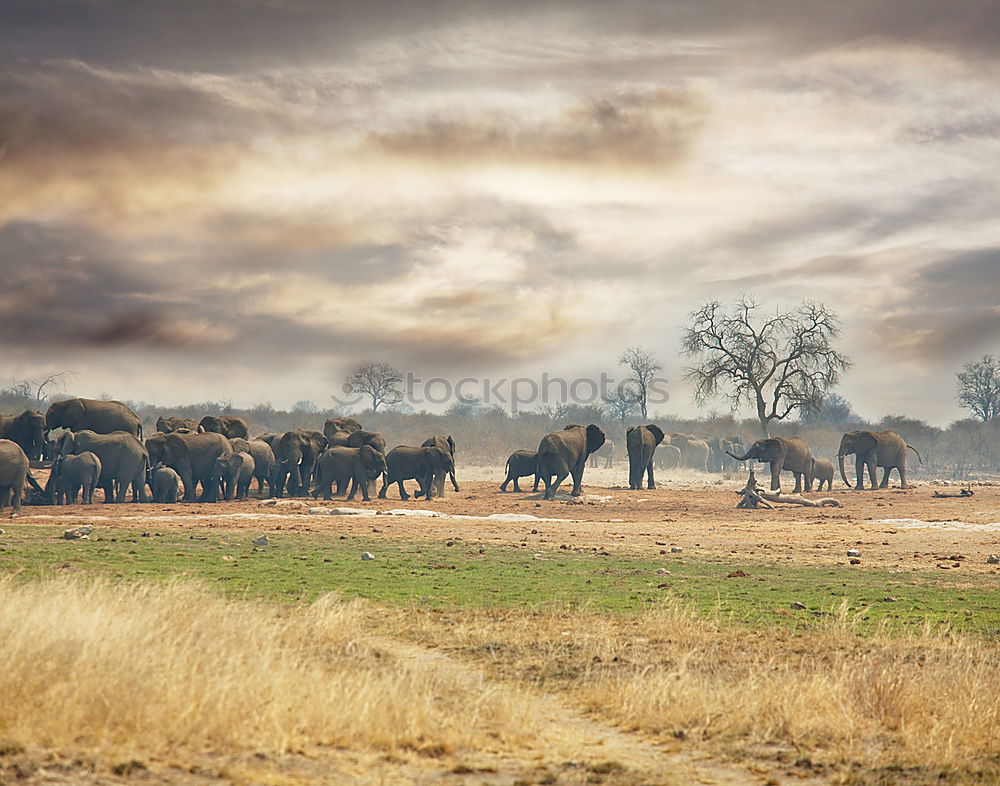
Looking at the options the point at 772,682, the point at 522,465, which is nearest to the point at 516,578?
the point at 772,682

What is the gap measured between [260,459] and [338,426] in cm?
735

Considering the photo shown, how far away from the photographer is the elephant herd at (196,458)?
4016 cm

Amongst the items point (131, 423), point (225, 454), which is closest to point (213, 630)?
point (225, 454)

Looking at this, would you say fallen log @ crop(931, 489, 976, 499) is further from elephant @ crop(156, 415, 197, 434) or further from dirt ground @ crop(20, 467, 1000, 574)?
elephant @ crop(156, 415, 197, 434)

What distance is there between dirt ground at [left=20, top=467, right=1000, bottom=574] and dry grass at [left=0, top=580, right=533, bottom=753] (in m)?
15.2

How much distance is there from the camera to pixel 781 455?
5303 centimetres

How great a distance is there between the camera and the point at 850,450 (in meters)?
59.3

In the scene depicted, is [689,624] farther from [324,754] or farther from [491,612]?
[324,754]

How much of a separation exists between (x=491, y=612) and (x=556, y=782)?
24.2ft

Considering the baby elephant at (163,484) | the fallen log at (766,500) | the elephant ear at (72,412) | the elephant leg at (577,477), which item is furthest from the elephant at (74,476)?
the fallen log at (766,500)

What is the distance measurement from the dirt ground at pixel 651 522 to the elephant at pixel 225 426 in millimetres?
6278

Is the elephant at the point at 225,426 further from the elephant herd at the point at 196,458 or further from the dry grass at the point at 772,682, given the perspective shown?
the dry grass at the point at 772,682

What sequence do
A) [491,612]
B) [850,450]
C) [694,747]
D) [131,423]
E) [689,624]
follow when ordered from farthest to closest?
[850,450] < [131,423] < [491,612] < [689,624] < [694,747]

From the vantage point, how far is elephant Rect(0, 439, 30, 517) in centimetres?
3378
